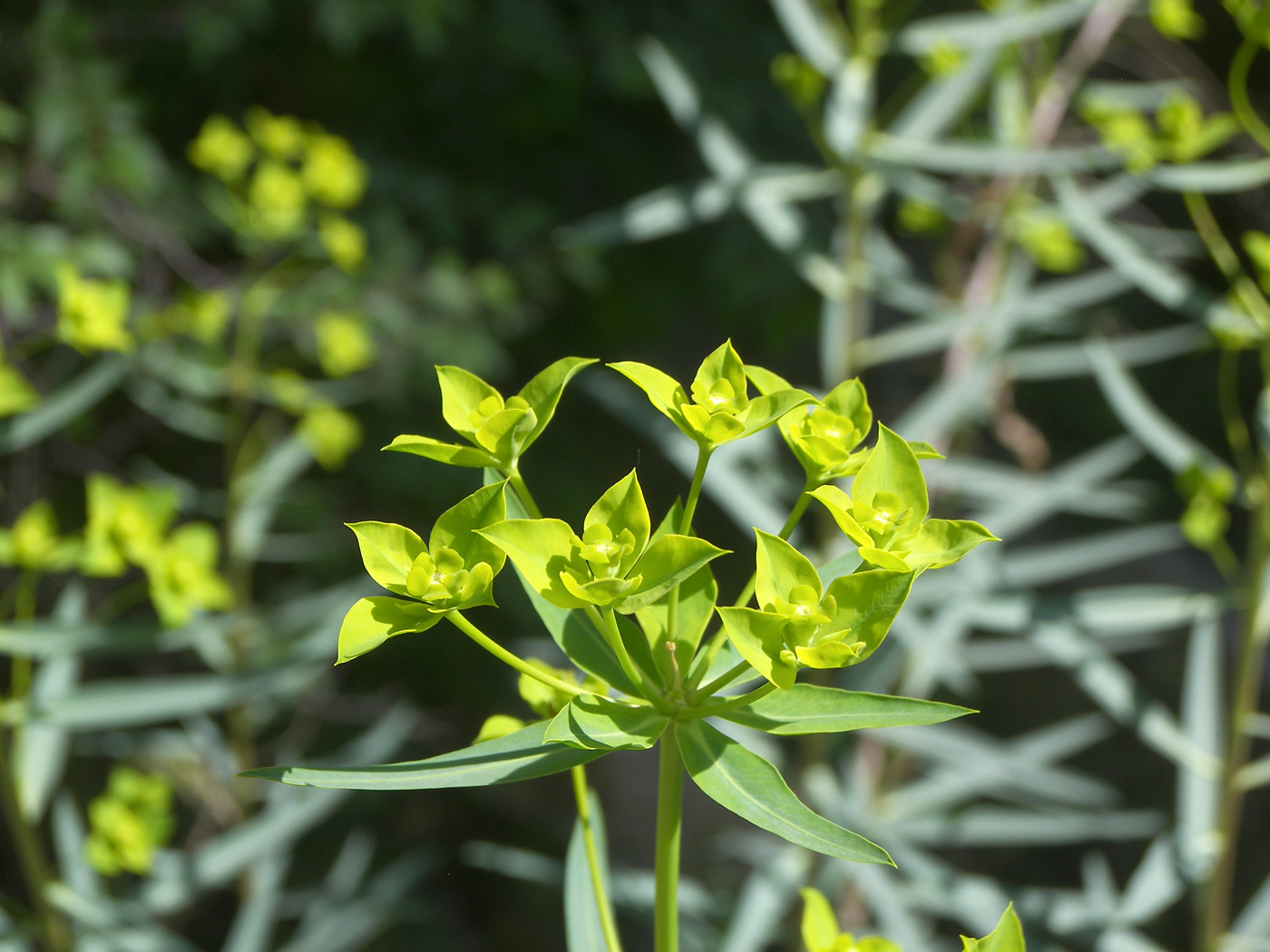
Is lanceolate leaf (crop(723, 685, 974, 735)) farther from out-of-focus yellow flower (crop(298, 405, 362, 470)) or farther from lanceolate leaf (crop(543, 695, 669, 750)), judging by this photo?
out-of-focus yellow flower (crop(298, 405, 362, 470))

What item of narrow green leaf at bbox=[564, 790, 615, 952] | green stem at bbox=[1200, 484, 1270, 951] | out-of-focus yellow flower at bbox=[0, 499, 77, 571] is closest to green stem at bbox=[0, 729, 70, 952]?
out-of-focus yellow flower at bbox=[0, 499, 77, 571]

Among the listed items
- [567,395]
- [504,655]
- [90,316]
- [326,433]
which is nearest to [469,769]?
[504,655]

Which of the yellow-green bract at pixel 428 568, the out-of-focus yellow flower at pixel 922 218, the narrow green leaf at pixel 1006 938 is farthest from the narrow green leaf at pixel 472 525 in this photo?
the out-of-focus yellow flower at pixel 922 218

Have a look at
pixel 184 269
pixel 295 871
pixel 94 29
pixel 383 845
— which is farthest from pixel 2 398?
pixel 383 845

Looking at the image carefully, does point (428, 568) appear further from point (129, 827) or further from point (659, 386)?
point (129, 827)

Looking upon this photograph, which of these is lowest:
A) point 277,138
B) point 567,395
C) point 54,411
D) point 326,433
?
point 54,411

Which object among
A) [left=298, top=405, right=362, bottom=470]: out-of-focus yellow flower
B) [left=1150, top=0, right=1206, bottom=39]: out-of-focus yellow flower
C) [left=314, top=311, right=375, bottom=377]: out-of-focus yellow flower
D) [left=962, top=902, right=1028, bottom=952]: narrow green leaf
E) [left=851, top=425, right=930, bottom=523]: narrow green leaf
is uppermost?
[left=1150, top=0, right=1206, bottom=39]: out-of-focus yellow flower

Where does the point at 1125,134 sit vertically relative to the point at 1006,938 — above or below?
above
